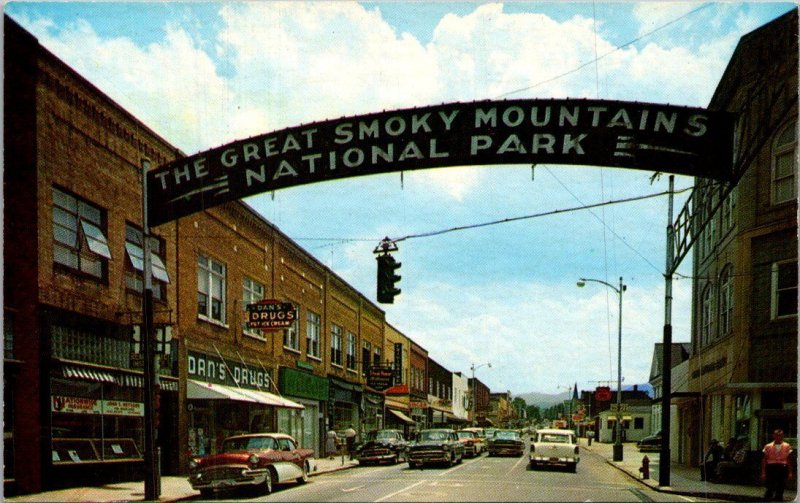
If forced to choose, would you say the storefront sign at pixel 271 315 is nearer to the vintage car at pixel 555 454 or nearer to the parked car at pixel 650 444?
the vintage car at pixel 555 454

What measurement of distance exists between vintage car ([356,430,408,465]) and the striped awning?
15.1 m

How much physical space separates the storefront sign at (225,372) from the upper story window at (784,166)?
18918 millimetres

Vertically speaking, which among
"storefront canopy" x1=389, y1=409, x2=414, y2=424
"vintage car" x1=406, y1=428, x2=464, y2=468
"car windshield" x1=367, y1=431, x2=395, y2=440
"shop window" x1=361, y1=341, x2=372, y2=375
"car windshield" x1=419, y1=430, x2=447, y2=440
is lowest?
"storefront canopy" x1=389, y1=409, x2=414, y2=424

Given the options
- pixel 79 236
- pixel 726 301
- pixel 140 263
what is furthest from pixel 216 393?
pixel 726 301

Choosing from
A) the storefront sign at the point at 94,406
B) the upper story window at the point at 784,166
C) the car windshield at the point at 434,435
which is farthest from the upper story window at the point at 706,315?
the storefront sign at the point at 94,406

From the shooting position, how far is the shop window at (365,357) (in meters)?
53.2

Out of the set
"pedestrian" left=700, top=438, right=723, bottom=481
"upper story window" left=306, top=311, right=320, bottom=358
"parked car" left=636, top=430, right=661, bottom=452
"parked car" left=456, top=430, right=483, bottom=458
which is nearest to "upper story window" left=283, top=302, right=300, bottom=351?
"upper story window" left=306, top=311, right=320, bottom=358

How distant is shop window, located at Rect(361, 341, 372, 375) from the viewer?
174ft

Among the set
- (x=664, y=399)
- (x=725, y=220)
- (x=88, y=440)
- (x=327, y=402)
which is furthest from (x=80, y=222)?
(x=327, y=402)

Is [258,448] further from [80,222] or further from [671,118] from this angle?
[671,118]

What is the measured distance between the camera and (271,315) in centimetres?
2883

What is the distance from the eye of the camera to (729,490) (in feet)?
70.8

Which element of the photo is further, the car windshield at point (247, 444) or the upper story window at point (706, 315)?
the upper story window at point (706, 315)

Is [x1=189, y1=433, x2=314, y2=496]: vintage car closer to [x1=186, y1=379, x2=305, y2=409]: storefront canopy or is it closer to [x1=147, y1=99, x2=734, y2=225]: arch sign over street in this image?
[x1=186, y1=379, x2=305, y2=409]: storefront canopy
